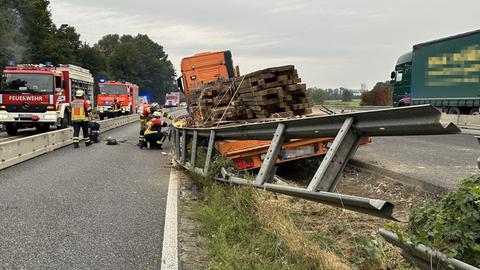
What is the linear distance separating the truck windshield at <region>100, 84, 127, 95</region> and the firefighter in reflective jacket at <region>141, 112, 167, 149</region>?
20.5 m

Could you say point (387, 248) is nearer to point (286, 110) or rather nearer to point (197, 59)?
point (286, 110)

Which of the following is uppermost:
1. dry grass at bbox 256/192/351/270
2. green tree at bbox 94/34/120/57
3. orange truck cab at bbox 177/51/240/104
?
green tree at bbox 94/34/120/57

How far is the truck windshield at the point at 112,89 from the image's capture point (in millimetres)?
34062

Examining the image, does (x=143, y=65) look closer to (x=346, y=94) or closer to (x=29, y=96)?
(x=346, y=94)

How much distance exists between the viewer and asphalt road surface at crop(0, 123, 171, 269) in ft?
14.1

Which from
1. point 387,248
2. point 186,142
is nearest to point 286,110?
point 186,142

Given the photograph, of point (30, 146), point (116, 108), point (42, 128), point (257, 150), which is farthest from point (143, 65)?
point (257, 150)

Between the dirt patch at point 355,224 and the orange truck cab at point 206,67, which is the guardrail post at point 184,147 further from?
the orange truck cab at point 206,67

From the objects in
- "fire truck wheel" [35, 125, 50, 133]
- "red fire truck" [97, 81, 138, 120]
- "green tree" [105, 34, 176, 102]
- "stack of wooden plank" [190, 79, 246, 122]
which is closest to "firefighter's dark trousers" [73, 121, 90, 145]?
"fire truck wheel" [35, 125, 50, 133]

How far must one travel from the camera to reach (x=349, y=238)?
16.5ft

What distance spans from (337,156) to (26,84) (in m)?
16.9

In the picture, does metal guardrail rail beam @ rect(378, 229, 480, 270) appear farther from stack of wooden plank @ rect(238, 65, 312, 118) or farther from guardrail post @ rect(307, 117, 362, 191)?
stack of wooden plank @ rect(238, 65, 312, 118)

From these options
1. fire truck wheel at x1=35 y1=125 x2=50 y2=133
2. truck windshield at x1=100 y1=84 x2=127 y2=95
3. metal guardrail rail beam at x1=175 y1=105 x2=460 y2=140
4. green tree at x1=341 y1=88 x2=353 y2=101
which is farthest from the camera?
green tree at x1=341 y1=88 x2=353 y2=101

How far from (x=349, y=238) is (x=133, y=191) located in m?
3.75
